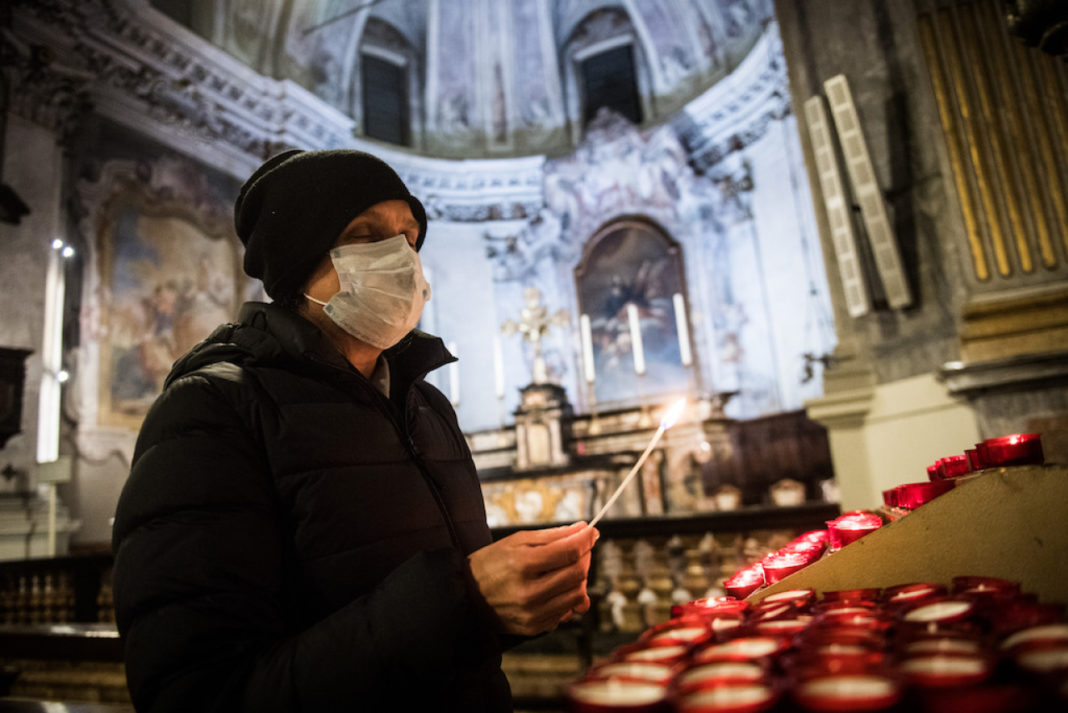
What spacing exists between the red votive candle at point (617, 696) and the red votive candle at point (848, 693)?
115 millimetres

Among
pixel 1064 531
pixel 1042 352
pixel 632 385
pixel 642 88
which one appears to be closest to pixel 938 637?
pixel 1064 531

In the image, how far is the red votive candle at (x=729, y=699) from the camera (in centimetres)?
54

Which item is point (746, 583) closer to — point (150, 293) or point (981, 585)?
point (981, 585)

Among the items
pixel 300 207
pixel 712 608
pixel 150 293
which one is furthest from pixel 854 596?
pixel 150 293

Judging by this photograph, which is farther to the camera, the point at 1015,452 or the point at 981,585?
the point at 1015,452

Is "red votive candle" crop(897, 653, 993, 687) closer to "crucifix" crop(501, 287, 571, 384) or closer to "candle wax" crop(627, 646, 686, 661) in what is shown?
"candle wax" crop(627, 646, 686, 661)

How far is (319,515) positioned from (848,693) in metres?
0.85

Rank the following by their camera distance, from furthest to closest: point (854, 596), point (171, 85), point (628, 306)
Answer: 1. point (628, 306)
2. point (171, 85)
3. point (854, 596)

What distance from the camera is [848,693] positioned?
0.55 meters

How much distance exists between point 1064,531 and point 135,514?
1308mm

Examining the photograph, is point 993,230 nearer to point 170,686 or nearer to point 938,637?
point 938,637

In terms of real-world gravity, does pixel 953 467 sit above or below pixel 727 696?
above

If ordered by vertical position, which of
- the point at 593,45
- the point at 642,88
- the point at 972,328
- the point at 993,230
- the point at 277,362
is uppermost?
the point at 593,45

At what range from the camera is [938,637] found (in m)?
0.65
